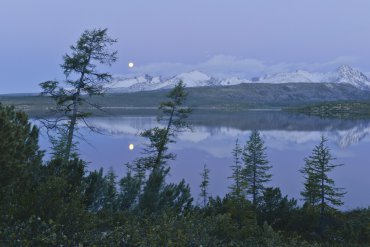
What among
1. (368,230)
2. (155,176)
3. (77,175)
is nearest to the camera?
(77,175)

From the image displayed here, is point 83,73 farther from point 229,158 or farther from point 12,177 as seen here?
point 229,158

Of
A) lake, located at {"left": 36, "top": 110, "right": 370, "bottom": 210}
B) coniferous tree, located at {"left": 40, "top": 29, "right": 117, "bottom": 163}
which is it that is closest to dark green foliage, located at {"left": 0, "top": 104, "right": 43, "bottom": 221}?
coniferous tree, located at {"left": 40, "top": 29, "right": 117, "bottom": 163}

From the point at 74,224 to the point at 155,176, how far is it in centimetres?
1148

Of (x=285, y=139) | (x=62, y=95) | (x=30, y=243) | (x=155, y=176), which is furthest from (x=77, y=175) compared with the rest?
(x=285, y=139)

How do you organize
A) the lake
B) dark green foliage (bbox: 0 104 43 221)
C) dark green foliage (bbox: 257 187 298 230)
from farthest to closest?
1. the lake
2. dark green foliage (bbox: 257 187 298 230)
3. dark green foliage (bbox: 0 104 43 221)

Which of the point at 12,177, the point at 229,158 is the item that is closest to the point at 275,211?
the point at 12,177

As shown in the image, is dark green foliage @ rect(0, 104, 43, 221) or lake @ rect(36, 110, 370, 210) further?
lake @ rect(36, 110, 370, 210)

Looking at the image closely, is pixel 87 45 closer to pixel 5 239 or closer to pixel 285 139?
pixel 5 239

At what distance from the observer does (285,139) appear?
124 m

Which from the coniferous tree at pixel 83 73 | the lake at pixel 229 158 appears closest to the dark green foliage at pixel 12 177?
the coniferous tree at pixel 83 73

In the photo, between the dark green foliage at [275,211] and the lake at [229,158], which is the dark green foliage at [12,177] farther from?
the lake at [229,158]

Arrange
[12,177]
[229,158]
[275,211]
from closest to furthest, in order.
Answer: [12,177] → [275,211] → [229,158]

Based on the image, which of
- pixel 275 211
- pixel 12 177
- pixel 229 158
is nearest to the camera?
pixel 12 177

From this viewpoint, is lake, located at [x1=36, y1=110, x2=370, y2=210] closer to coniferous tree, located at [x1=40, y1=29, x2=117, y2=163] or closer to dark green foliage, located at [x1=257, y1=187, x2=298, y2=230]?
coniferous tree, located at [x1=40, y1=29, x2=117, y2=163]
